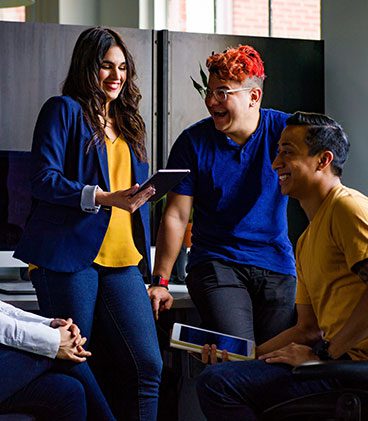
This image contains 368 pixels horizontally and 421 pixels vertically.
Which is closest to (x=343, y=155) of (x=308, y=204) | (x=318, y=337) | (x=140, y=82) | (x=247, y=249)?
(x=308, y=204)

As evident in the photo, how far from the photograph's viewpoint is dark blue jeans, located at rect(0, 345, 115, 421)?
2.47m

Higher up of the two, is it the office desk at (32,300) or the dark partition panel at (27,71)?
the dark partition panel at (27,71)

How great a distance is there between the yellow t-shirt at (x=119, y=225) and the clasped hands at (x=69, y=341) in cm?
21

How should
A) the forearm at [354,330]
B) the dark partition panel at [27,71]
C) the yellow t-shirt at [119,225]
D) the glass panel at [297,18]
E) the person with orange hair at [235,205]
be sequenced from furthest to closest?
the glass panel at [297,18], the dark partition panel at [27,71], the person with orange hair at [235,205], the yellow t-shirt at [119,225], the forearm at [354,330]

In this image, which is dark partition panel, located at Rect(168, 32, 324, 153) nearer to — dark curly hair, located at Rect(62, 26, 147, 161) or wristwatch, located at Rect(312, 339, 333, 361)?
dark curly hair, located at Rect(62, 26, 147, 161)

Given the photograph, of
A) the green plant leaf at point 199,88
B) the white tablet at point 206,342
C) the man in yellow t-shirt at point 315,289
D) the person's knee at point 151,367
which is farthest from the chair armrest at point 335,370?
the green plant leaf at point 199,88

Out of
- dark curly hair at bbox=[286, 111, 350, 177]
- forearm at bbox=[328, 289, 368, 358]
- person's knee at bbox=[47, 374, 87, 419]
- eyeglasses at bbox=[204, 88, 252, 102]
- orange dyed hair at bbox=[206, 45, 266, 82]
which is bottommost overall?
person's knee at bbox=[47, 374, 87, 419]

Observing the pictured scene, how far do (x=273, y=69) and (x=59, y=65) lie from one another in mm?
877

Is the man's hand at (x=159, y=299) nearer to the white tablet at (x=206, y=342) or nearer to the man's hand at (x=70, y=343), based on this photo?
the man's hand at (x=70, y=343)

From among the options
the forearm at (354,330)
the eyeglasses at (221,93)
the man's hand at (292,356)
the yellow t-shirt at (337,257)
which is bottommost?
the man's hand at (292,356)

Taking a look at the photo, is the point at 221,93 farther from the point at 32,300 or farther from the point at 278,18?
the point at 278,18

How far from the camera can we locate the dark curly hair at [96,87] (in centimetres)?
278

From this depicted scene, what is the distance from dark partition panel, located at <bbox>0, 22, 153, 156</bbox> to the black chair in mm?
1953

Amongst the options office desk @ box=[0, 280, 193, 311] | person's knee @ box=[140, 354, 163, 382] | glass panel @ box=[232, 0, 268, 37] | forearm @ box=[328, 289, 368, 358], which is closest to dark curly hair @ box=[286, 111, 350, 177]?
forearm @ box=[328, 289, 368, 358]
